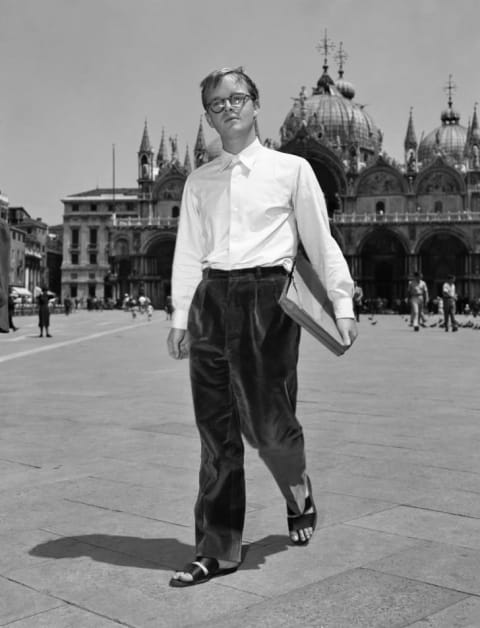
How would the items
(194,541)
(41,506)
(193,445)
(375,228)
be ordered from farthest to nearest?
(375,228)
(193,445)
(41,506)
(194,541)

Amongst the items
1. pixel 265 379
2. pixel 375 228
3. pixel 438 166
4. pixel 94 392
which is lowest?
pixel 94 392

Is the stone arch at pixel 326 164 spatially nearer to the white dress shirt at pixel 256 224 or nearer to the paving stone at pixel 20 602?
the white dress shirt at pixel 256 224

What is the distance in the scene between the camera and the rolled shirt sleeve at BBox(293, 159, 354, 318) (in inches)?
142

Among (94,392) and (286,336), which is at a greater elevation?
(286,336)

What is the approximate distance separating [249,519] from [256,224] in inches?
59.0

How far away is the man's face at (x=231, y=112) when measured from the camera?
3.68 meters

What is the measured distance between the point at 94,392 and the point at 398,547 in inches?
249

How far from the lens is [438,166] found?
71688mm

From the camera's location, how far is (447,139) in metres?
87.9

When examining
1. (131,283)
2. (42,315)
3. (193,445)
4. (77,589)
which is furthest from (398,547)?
(131,283)

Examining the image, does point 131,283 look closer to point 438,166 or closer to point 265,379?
point 438,166

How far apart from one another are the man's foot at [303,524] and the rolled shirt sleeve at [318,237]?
90 cm

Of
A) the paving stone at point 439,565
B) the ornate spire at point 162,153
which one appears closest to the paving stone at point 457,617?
the paving stone at point 439,565

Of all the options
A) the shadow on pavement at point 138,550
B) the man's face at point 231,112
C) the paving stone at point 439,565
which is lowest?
the shadow on pavement at point 138,550
